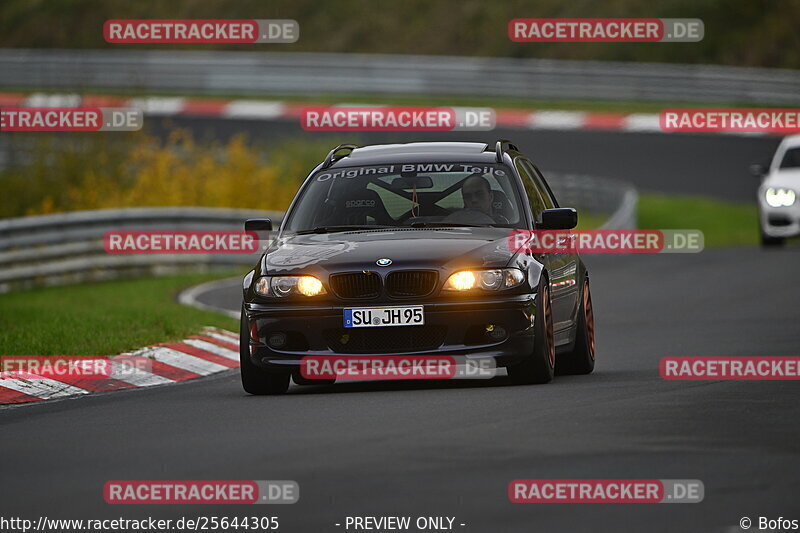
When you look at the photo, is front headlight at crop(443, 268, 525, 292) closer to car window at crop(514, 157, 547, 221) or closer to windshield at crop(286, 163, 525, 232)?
windshield at crop(286, 163, 525, 232)

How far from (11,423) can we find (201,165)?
23.2 meters

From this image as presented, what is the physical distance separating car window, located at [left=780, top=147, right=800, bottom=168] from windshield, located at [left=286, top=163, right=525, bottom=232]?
15379mm

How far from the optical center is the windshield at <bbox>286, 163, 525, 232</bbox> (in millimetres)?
12297

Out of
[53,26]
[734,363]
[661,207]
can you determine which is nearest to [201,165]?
[661,207]

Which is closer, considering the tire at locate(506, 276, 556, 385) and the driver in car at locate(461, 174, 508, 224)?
the tire at locate(506, 276, 556, 385)

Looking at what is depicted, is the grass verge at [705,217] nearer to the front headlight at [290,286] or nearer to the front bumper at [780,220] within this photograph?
the front bumper at [780,220]

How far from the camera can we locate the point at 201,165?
110ft

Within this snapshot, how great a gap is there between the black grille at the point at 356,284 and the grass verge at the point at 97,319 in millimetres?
3904

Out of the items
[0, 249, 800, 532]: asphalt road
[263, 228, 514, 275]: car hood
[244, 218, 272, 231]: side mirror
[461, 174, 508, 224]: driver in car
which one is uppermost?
[461, 174, 508, 224]: driver in car

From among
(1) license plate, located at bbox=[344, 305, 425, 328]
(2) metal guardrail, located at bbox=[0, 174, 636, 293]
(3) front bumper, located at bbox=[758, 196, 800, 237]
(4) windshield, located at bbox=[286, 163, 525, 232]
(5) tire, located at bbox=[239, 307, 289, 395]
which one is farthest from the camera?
(3) front bumper, located at bbox=[758, 196, 800, 237]

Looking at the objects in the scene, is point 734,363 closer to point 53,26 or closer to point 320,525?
point 320,525

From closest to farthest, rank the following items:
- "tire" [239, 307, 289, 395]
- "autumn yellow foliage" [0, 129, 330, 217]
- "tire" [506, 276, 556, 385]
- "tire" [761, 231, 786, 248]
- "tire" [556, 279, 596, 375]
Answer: "tire" [506, 276, 556, 385] → "tire" [239, 307, 289, 395] → "tire" [556, 279, 596, 375] → "tire" [761, 231, 786, 248] → "autumn yellow foliage" [0, 129, 330, 217]

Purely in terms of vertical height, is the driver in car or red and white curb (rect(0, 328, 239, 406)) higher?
the driver in car

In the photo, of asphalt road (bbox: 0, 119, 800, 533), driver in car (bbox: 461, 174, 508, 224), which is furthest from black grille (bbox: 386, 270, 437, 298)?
Answer: driver in car (bbox: 461, 174, 508, 224)
